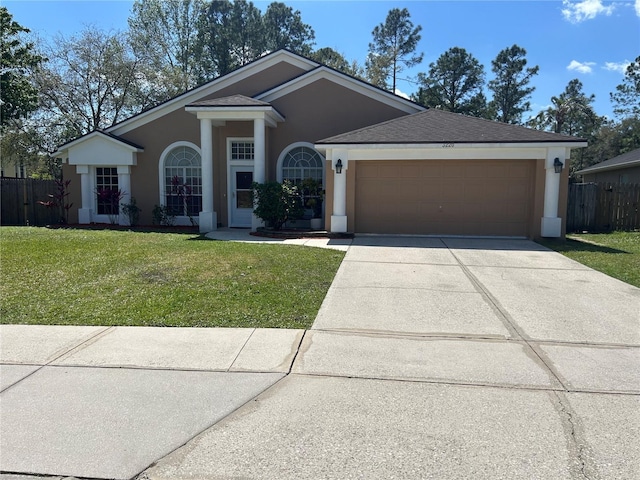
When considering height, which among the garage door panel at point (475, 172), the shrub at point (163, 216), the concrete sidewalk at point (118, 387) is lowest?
the concrete sidewalk at point (118, 387)

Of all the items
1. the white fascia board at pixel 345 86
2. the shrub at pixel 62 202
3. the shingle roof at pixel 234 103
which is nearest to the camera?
the shingle roof at pixel 234 103

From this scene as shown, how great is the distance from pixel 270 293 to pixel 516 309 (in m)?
3.60

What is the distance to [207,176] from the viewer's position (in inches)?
604

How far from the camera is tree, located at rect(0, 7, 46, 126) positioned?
19.2 metres

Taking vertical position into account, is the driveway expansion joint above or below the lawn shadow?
below

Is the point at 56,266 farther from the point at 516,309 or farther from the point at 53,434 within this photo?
the point at 516,309

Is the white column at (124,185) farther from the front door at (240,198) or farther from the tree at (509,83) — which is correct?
the tree at (509,83)

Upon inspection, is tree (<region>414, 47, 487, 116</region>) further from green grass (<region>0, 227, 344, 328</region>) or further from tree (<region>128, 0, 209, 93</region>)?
green grass (<region>0, 227, 344, 328</region>)

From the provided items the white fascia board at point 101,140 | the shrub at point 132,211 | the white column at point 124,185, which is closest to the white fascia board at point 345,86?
the white fascia board at point 101,140

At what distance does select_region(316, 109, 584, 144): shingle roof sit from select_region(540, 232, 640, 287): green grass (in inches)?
117

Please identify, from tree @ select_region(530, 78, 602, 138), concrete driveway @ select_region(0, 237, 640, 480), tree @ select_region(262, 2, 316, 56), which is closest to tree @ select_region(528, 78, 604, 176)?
tree @ select_region(530, 78, 602, 138)

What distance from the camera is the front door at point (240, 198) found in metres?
16.7

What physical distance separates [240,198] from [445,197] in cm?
746

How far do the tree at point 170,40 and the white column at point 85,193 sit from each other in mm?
14568
